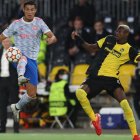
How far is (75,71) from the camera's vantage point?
77.4 ft

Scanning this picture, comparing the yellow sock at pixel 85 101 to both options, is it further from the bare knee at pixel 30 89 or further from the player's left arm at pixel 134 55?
the player's left arm at pixel 134 55

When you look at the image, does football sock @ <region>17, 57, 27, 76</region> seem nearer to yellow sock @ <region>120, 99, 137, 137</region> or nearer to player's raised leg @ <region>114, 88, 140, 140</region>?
player's raised leg @ <region>114, 88, 140, 140</region>

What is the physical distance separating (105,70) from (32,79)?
142 cm

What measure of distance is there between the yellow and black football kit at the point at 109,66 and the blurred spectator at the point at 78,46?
693cm

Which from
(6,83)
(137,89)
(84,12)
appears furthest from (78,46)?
(6,83)

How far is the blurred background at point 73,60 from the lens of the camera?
22.3m

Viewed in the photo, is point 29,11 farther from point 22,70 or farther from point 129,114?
point 129,114

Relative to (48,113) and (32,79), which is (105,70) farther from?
(48,113)

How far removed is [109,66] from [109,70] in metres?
0.08

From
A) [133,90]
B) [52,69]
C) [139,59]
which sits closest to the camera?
[139,59]

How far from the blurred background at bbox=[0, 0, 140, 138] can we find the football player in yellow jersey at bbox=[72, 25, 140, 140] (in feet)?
13.5

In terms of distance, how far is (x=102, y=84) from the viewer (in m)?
16.2

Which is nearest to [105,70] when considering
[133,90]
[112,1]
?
[133,90]

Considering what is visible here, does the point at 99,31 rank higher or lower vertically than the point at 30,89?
higher
